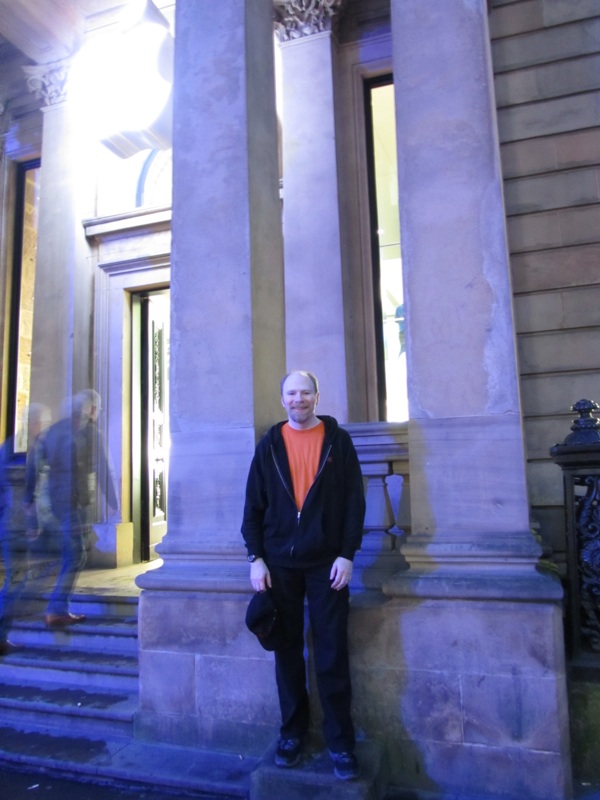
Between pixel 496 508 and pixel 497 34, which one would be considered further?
pixel 497 34

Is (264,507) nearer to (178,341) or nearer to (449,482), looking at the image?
(449,482)

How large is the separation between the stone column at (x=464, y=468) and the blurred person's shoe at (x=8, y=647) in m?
3.43

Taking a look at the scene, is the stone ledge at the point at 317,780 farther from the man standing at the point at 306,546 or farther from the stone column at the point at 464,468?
the stone column at the point at 464,468

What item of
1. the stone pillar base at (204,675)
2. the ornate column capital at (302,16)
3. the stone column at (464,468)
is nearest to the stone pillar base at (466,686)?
the stone column at (464,468)

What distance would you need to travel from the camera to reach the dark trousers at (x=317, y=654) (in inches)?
118

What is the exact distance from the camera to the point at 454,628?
3.23m

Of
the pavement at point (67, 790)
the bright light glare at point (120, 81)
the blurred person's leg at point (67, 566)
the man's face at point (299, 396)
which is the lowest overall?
the pavement at point (67, 790)

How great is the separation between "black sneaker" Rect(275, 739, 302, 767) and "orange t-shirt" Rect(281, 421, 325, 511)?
1.17 m

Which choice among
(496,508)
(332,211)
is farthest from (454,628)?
(332,211)

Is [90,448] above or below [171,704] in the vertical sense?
above

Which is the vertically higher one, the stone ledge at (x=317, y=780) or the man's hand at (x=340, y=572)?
the man's hand at (x=340, y=572)

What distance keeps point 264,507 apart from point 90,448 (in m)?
2.74

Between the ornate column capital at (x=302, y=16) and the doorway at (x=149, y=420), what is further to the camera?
the doorway at (x=149, y=420)

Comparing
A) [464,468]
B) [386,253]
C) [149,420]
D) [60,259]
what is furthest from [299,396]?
[60,259]
